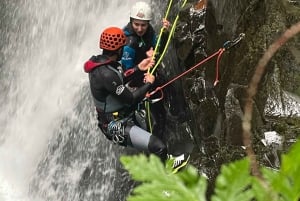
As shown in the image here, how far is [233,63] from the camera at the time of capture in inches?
222

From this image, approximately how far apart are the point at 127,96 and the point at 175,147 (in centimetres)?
191

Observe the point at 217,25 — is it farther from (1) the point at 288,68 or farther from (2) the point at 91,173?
(2) the point at 91,173

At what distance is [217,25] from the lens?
610 cm

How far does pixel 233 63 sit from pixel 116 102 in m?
1.35

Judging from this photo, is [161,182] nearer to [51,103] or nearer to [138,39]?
[138,39]

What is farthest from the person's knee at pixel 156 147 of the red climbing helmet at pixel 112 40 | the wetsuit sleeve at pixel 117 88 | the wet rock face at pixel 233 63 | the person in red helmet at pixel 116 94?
the red climbing helmet at pixel 112 40

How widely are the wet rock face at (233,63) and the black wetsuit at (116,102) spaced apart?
2.44 ft

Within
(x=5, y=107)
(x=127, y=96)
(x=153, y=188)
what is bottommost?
(x=5, y=107)

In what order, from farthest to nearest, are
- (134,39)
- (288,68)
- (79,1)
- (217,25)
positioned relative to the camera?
(79,1), (217,25), (134,39), (288,68)

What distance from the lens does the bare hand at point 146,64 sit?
5.61m

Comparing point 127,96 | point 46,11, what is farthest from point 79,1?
point 127,96

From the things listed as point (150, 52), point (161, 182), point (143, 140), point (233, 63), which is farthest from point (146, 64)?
point (161, 182)

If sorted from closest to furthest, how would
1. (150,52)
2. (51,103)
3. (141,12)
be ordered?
1. (141,12)
2. (150,52)
3. (51,103)

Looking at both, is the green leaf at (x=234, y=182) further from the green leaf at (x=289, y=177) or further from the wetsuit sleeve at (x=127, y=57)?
the wetsuit sleeve at (x=127, y=57)
